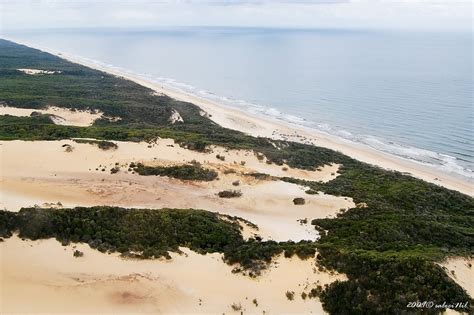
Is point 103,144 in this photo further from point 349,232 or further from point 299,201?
point 349,232

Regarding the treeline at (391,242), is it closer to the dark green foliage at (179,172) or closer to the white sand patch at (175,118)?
the dark green foliage at (179,172)

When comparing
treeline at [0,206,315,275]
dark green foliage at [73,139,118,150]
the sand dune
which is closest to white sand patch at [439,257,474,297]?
the sand dune

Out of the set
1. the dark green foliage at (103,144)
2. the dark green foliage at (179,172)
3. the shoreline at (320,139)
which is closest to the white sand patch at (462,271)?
the dark green foliage at (179,172)

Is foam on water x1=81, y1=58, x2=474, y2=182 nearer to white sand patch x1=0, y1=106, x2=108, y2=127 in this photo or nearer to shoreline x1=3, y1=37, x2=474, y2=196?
shoreline x1=3, y1=37, x2=474, y2=196

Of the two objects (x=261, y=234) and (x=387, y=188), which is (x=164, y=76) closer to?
(x=387, y=188)

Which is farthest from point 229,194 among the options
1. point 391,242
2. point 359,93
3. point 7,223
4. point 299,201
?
point 359,93
